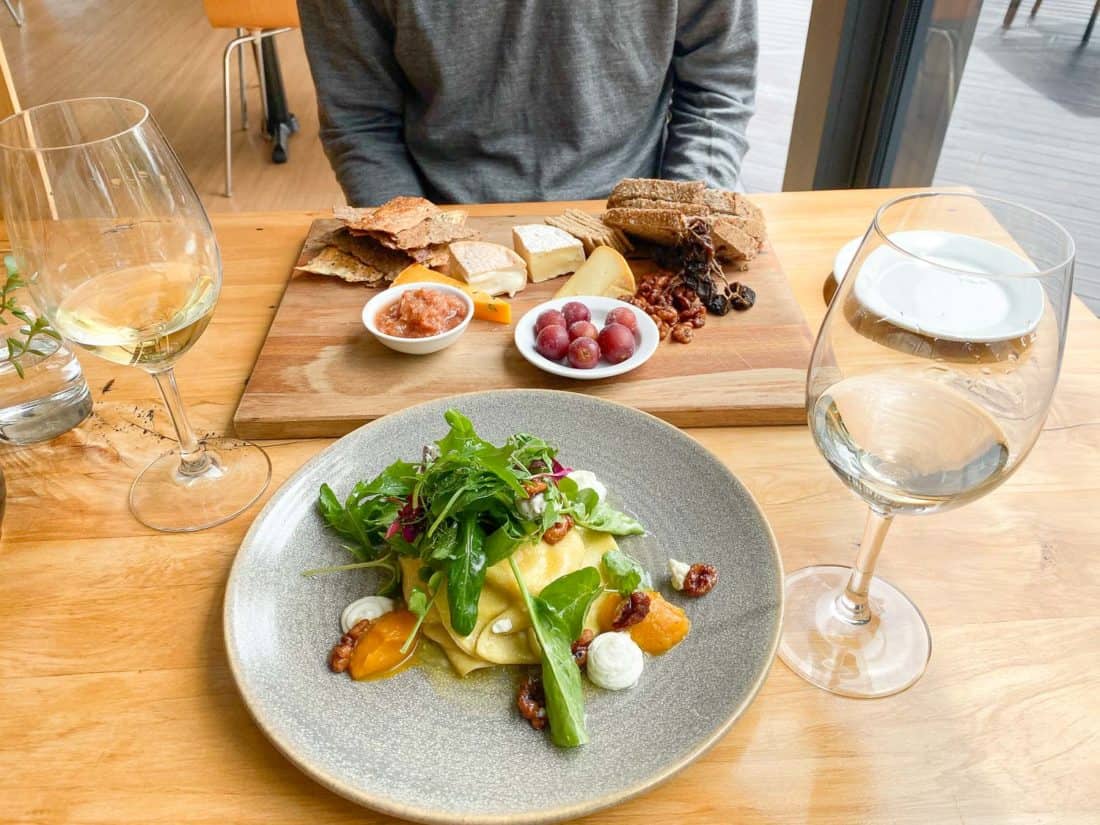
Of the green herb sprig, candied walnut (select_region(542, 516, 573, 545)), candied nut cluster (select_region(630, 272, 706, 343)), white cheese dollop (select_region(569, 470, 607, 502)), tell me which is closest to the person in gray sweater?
candied nut cluster (select_region(630, 272, 706, 343))

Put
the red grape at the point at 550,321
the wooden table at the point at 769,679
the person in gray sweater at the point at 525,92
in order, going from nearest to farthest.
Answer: the wooden table at the point at 769,679 < the red grape at the point at 550,321 < the person in gray sweater at the point at 525,92

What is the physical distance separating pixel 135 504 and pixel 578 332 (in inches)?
24.4

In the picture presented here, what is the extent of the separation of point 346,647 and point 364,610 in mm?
41

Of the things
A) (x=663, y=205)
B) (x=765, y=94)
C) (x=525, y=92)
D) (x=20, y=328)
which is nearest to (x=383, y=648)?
Result: (x=20, y=328)

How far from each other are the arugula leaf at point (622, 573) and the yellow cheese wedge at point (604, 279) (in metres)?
0.66

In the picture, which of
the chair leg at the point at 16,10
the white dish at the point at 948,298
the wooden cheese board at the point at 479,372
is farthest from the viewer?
the chair leg at the point at 16,10

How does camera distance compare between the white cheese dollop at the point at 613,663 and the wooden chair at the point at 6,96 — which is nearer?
the white cheese dollop at the point at 613,663

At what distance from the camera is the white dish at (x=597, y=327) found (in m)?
1.15

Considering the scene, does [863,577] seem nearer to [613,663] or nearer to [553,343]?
[613,663]

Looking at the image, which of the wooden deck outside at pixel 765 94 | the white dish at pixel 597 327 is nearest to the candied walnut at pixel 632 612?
the white dish at pixel 597 327

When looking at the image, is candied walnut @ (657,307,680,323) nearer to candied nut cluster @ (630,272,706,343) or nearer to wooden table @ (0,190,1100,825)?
candied nut cluster @ (630,272,706,343)

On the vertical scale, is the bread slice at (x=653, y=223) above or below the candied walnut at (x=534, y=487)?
below

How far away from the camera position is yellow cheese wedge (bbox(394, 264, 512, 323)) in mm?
1301

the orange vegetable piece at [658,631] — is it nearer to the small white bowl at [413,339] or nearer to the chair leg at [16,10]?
the small white bowl at [413,339]
